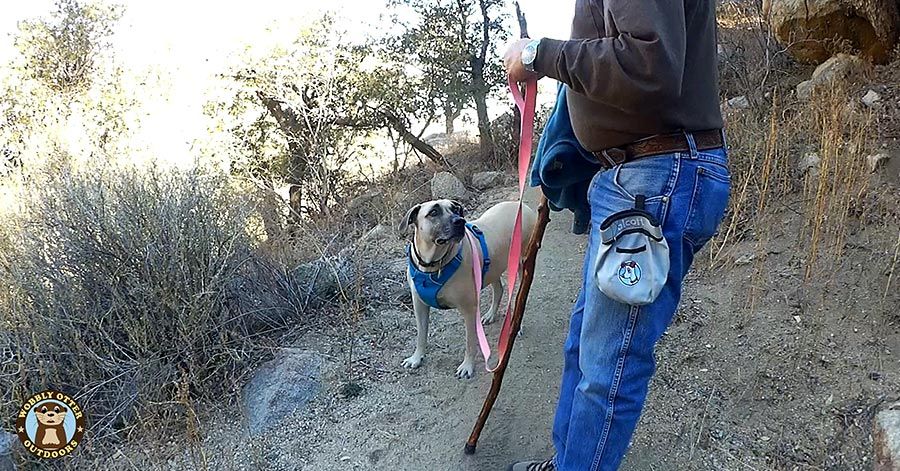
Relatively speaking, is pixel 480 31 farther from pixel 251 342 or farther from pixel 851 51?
pixel 251 342

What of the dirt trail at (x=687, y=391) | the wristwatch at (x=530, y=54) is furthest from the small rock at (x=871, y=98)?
the wristwatch at (x=530, y=54)

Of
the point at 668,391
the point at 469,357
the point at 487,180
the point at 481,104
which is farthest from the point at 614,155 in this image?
the point at 481,104

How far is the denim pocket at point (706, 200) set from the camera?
1.61 m

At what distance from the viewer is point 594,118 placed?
5.52ft

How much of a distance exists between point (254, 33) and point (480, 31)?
2.90 metres

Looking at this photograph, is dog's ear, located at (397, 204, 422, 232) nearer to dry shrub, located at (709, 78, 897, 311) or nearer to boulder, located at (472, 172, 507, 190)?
dry shrub, located at (709, 78, 897, 311)

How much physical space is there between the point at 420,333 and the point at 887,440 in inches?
82.2

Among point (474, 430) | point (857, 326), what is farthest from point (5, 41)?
point (857, 326)

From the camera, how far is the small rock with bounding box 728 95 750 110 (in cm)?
556

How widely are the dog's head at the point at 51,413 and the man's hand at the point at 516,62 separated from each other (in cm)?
282

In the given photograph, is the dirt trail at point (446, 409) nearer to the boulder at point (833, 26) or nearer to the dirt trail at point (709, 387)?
the dirt trail at point (709, 387)

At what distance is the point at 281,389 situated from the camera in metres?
3.19

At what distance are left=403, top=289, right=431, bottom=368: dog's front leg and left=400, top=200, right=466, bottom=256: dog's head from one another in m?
0.34

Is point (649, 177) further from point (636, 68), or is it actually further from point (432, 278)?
point (432, 278)
